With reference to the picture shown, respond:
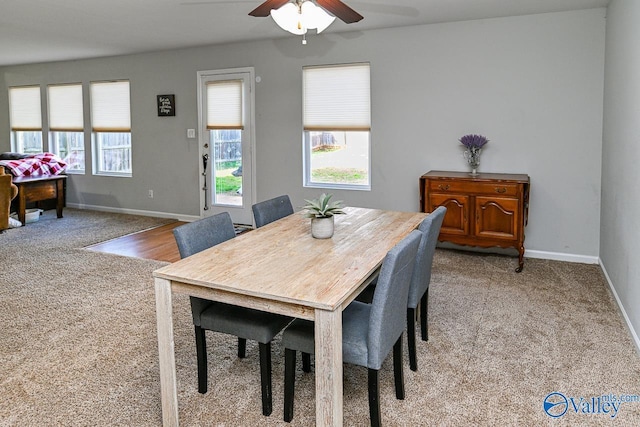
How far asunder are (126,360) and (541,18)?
462 centimetres

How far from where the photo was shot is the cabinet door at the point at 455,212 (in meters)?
4.76

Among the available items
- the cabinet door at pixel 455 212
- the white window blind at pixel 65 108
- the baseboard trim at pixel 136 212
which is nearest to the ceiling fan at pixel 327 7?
the cabinet door at pixel 455 212

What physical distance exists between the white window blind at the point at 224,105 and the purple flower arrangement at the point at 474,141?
115 inches

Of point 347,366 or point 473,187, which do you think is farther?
point 473,187

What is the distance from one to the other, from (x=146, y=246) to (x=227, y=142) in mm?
1844

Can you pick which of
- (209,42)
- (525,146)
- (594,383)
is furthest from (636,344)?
(209,42)

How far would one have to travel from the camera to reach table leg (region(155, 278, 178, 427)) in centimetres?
216

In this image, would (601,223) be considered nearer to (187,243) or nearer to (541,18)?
(541,18)

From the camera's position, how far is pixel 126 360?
2.92 meters

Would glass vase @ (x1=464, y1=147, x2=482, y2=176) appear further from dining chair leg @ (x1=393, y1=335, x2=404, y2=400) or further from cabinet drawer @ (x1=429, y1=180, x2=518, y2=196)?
dining chair leg @ (x1=393, y1=335, x2=404, y2=400)

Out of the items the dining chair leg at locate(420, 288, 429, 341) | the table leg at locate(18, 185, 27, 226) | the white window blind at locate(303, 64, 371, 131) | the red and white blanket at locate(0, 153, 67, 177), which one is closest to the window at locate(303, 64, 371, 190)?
the white window blind at locate(303, 64, 371, 131)

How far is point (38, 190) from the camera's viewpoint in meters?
7.06

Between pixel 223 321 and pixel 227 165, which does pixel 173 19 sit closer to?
pixel 227 165

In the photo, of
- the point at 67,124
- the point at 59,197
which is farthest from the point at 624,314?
the point at 67,124
